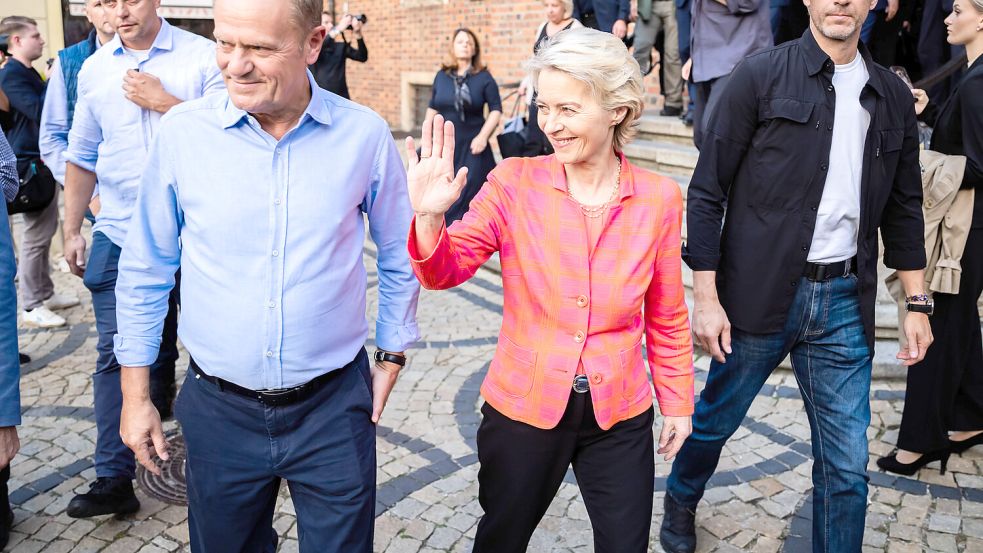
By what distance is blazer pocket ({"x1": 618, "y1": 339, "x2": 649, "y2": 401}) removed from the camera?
95.0 inches

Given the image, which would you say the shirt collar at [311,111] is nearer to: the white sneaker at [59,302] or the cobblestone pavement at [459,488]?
the cobblestone pavement at [459,488]

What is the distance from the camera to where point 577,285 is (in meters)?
2.35

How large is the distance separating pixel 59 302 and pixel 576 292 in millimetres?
5806

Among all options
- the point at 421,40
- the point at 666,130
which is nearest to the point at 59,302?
the point at 666,130

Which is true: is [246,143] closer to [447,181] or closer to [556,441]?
[447,181]

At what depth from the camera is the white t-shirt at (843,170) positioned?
2.96 m

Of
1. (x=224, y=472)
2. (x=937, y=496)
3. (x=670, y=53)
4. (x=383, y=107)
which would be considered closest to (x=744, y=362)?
(x=937, y=496)

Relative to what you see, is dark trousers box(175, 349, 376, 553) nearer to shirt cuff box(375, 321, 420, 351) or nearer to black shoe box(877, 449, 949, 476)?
shirt cuff box(375, 321, 420, 351)

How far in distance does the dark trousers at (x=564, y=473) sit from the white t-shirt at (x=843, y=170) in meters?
0.99

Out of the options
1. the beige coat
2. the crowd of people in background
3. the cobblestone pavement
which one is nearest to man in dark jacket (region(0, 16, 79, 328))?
the cobblestone pavement

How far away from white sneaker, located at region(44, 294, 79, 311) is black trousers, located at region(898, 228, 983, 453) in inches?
231

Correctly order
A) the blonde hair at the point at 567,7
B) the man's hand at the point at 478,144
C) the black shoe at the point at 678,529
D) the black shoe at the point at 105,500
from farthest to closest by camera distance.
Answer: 1. the man's hand at the point at 478,144
2. the blonde hair at the point at 567,7
3. the black shoe at the point at 105,500
4. the black shoe at the point at 678,529

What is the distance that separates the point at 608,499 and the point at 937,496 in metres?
2.24

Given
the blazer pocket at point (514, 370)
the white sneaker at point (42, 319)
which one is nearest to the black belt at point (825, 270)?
the blazer pocket at point (514, 370)
